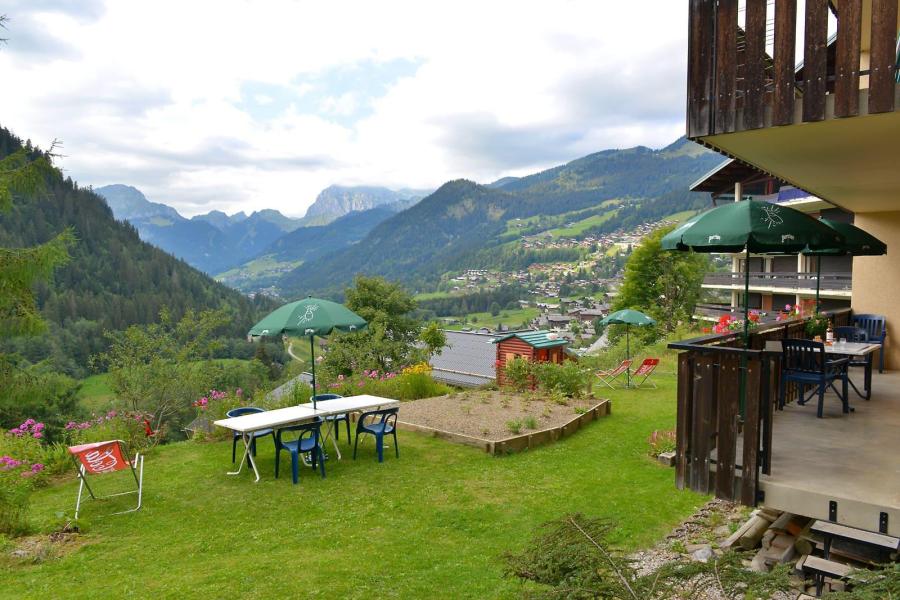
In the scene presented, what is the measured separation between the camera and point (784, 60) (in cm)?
414

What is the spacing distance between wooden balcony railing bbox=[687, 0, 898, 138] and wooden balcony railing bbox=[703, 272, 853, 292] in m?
22.7

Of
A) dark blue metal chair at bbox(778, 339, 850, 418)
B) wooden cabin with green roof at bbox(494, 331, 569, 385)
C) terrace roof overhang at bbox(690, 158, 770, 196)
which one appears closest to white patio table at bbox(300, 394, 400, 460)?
dark blue metal chair at bbox(778, 339, 850, 418)

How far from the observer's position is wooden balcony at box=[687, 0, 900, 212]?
3.83 meters

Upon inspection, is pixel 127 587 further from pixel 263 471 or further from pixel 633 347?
pixel 633 347

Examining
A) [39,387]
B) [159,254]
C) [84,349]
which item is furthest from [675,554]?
[159,254]

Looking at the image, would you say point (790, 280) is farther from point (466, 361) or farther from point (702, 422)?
point (702, 422)

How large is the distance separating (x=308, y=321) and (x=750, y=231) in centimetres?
576

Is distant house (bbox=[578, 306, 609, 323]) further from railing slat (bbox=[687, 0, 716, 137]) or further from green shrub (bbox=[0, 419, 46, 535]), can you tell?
railing slat (bbox=[687, 0, 716, 137])

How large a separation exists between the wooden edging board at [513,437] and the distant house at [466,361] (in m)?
16.9

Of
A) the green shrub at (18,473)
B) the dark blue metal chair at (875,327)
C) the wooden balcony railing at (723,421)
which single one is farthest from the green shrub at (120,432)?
the dark blue metal chair at (875,327)

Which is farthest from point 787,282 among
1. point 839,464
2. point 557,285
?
point 557,285

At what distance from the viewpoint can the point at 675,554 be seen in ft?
17.7

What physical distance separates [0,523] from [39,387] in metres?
1.99

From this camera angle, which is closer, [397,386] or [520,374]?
[397,386]
